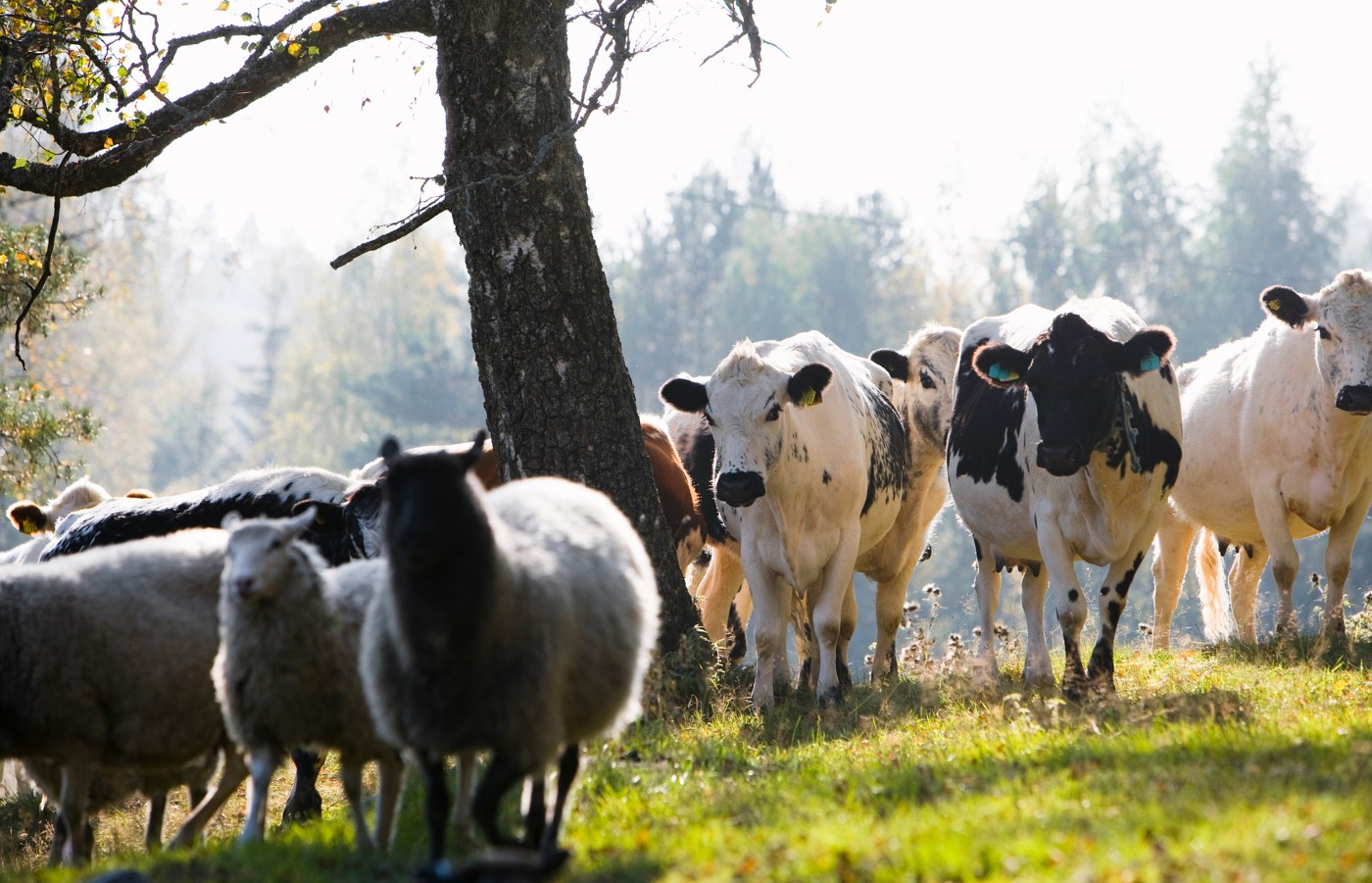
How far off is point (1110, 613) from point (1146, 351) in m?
1.80

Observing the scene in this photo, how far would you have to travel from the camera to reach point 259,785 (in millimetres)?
6039

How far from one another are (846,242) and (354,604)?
214ft

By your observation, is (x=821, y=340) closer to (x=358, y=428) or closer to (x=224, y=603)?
(x=224, y=603)

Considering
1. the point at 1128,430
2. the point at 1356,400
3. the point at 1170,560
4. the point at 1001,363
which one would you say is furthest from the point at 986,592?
the point at 1170,560

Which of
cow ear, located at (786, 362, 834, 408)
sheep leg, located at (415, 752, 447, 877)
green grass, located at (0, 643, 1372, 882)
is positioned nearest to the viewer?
green grass, located at (0, 643, 1372, 882)

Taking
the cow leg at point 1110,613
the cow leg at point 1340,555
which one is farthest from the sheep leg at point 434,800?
the cow leg at point 1340,555

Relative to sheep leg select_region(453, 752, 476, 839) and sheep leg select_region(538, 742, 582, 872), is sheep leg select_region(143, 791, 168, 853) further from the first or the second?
sheep leg select_region(538, 742, 582, 872)

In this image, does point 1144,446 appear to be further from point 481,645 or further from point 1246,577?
point 481,645

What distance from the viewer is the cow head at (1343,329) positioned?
401 inches

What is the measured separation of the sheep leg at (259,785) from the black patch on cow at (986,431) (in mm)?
6079

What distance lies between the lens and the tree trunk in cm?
909

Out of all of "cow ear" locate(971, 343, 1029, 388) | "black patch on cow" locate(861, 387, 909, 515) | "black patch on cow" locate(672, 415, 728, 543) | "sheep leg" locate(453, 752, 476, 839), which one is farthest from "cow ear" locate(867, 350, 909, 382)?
"sheep leg" locate(453, 752, 476, 839)

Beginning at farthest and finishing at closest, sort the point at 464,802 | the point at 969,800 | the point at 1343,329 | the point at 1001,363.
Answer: the point at 1343,329 < the point at 1001,363 < the point at 464,802 < the point at 969,800

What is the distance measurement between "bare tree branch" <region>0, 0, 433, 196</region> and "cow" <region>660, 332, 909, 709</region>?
3616mm
